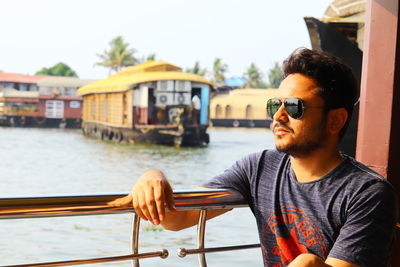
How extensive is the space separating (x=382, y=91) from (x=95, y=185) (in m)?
27.9

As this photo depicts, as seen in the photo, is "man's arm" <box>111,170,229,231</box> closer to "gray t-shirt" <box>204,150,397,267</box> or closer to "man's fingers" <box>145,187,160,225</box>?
"man's fingers" <box>145,187,160,225</box>

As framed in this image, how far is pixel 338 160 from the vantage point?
5.66ft

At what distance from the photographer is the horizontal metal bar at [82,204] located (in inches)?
59.2

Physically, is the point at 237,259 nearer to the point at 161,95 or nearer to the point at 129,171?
the point at 129,171

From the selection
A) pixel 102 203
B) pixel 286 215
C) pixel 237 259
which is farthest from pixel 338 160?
pixel 237 259

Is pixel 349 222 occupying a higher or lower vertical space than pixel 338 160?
lower

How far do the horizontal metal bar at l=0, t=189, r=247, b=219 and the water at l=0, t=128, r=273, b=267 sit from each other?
21 centimetres

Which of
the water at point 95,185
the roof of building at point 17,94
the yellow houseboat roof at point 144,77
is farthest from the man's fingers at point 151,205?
the roof of building at point 17,94

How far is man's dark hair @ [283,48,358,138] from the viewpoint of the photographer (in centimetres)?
170

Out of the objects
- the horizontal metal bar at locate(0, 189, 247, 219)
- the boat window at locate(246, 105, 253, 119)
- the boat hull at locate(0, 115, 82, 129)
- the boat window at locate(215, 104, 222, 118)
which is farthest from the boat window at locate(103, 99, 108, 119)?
the horizontal metal bar at locate(0, 189, 247, 219)

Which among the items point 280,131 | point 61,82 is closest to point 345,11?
point 280,131

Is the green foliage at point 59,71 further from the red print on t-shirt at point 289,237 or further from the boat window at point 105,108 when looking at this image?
the red print on t-shirt at point 289,237

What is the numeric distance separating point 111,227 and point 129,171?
16.7 meters

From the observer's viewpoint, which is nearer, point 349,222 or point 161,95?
point 349,222
